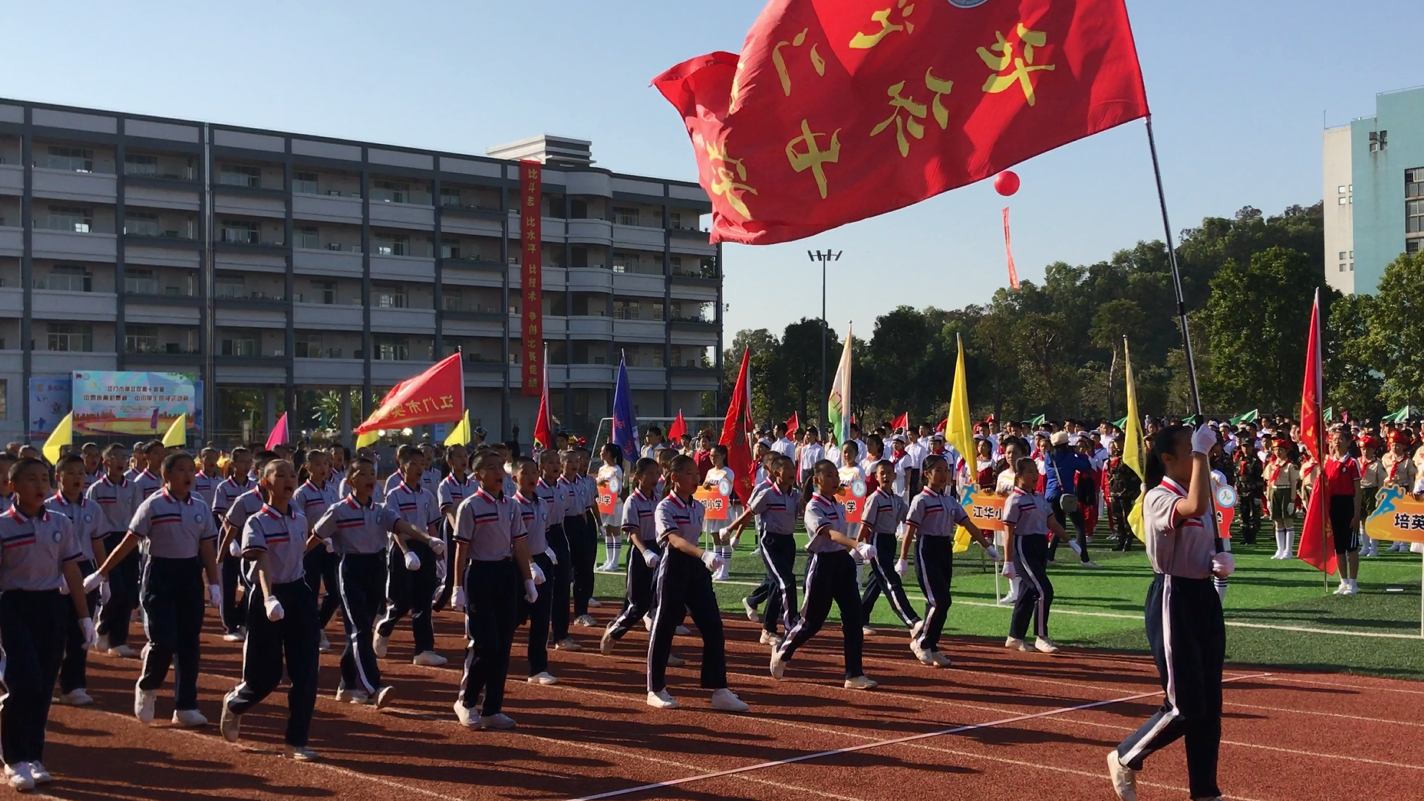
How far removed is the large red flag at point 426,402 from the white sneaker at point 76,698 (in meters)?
10.3

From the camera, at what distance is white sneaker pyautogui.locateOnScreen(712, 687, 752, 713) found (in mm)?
10484

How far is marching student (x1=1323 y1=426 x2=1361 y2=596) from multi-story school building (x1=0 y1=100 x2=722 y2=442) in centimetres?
Answer: 4992

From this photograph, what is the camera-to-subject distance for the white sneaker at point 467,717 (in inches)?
390

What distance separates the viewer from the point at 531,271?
234 ft

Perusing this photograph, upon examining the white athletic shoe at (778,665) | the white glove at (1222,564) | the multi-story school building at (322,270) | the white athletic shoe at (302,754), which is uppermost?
the multi-story school building at (322,270)

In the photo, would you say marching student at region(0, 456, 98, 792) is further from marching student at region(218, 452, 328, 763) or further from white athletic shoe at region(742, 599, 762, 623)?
white athletic shoe at region(742, 599, 762, 623)

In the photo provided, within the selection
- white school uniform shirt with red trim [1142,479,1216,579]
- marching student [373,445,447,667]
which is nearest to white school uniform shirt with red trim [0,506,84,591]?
marching student [373,445,447,667]

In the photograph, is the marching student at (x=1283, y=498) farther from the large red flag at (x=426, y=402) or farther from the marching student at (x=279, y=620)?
the marching student at (x=279, y=620)

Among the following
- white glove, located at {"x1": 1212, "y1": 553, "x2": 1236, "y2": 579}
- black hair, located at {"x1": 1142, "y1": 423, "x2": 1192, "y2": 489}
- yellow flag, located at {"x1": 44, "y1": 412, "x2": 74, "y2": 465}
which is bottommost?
white glove, located at {"x1": 1212, "y1": 553, "x2": 1236, "y2": 579}

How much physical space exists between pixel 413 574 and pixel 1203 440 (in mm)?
8878

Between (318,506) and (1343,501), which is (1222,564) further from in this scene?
(1343,501)

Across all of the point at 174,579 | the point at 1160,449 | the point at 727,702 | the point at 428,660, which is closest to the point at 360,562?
the point at 174,579

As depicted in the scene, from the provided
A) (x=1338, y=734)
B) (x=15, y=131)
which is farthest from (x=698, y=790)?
(x=15, y=131)

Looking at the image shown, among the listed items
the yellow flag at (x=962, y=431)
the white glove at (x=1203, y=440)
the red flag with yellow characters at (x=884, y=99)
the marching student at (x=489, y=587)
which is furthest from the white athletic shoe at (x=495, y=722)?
the yellow flag at (x=962, y=431)
